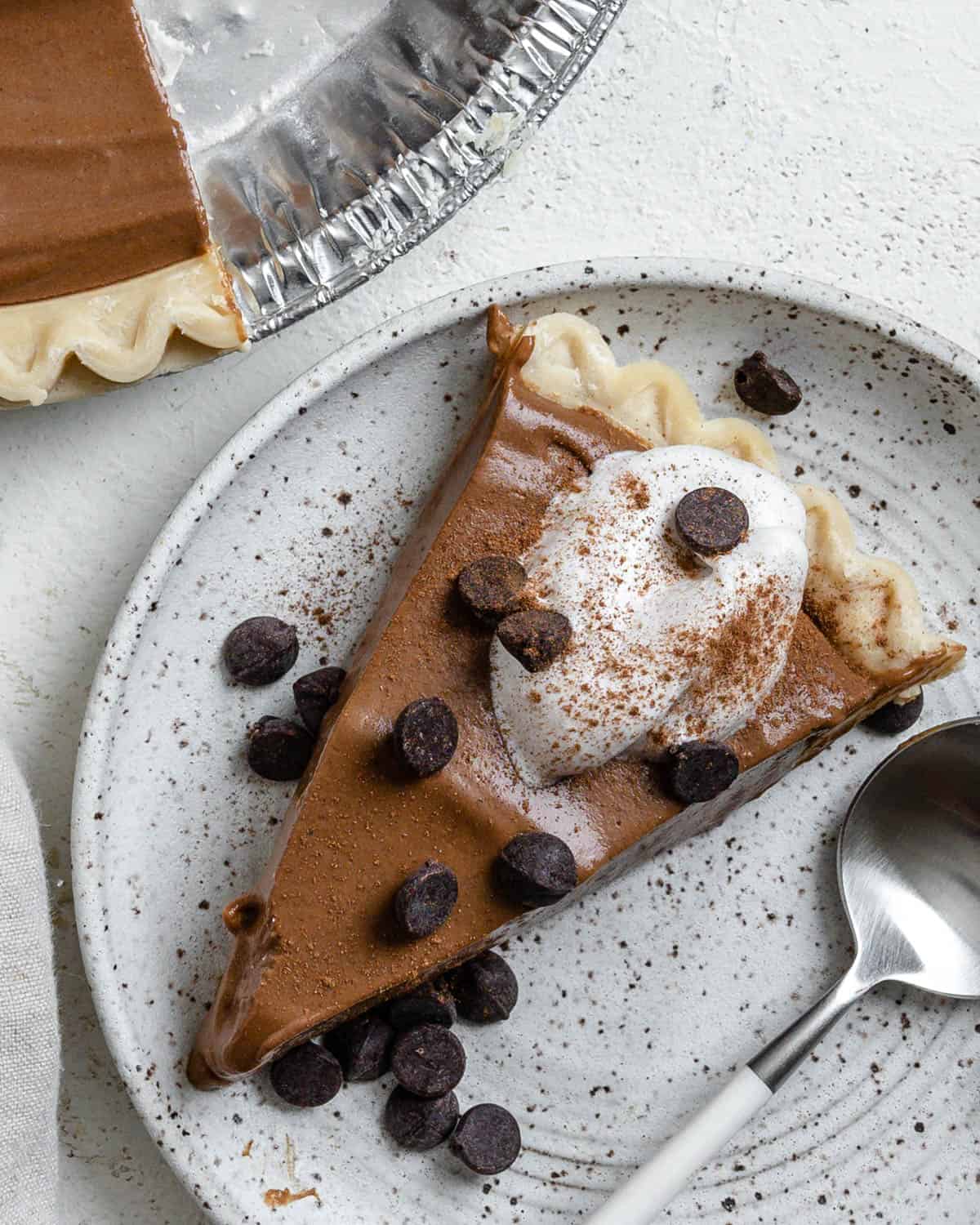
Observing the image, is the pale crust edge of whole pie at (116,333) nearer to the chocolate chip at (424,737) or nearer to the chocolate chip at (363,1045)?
the chocolate chip at (424,737)

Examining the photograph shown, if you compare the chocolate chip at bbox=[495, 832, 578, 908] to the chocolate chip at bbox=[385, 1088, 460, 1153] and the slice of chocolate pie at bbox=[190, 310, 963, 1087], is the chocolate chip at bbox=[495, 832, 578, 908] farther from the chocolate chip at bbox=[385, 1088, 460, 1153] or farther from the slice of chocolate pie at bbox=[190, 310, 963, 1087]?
the chocolate chip at bbox=[385, 1088, 460, 1153]

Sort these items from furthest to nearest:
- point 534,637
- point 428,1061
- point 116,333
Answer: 1. point 116,333
2. point 428,1061
3. point 534,637

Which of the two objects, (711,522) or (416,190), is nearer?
(711,522)

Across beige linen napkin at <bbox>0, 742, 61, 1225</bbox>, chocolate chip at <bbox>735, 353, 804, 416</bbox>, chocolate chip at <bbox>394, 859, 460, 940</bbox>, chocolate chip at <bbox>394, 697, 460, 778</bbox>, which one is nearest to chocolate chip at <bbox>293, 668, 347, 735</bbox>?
chocolate chip at <bbox>394, 697, 460, 778</bbox>

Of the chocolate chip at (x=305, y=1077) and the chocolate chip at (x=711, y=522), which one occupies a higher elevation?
the chocolate chip at (x=711, y=522)

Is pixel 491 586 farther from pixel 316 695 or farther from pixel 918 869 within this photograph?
pixel 918 869

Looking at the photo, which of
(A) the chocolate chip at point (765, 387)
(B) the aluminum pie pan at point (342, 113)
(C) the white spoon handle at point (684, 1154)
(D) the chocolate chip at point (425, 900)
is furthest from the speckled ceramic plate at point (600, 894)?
(D) the chocolate chip at point (425, 900)

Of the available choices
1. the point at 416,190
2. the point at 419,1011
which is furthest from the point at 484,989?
the point at 416,190

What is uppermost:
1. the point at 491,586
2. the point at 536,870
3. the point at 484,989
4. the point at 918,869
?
the point at 491,586

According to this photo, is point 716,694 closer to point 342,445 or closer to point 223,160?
point 342,445
